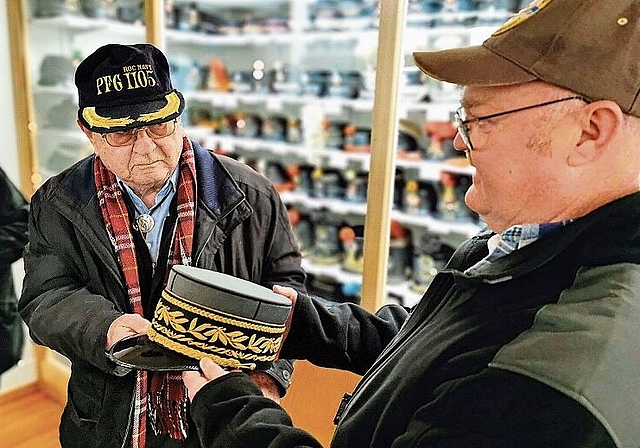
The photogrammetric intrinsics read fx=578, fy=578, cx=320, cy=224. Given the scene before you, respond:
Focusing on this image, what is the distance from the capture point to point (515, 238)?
723 mm

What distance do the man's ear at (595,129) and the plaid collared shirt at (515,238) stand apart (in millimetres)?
82

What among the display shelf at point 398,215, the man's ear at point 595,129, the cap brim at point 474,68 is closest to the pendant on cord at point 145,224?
the cap brim at point 474,68

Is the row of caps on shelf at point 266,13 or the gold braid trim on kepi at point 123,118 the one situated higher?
the row of caps on shelf at point 266,13

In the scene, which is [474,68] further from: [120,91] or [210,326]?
[120,91]

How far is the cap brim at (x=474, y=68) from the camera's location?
646 millimetres

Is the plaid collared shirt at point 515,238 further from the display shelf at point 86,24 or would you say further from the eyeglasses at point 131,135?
the display shelf at point 86,24

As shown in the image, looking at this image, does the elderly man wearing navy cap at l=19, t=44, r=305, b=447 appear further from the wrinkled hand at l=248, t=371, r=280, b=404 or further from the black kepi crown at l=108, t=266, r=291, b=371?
the black kepi crown at l=108, t=266, r=291, b=371

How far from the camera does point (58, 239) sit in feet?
3.93

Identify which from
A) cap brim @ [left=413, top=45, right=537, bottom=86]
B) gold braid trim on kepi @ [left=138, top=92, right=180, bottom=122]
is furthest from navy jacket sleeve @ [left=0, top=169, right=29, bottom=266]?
cap brim @ [left=413, top=45, right=537, bottom=86]

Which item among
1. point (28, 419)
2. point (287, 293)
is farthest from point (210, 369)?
point (28, 419)

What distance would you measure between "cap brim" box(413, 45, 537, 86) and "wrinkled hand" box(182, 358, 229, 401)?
0.50m

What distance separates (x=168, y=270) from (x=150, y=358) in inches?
12.5

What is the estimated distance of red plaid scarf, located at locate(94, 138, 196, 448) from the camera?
116 cm

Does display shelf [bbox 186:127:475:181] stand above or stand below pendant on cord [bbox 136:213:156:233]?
below
